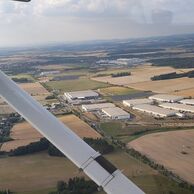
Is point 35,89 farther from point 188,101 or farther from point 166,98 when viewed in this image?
point 188,101

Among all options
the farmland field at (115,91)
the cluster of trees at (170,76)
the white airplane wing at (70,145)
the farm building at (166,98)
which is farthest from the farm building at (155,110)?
the white airplane wing at (70,145)

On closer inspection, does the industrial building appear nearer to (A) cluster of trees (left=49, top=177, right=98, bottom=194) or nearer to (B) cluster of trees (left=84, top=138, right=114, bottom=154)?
(B) cluster of trees (left=84, top=138, right=114, bottom=154)

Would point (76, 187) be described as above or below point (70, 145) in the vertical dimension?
below

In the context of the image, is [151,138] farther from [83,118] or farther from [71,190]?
[71,190]

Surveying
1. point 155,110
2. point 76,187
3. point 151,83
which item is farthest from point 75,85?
point 76,187

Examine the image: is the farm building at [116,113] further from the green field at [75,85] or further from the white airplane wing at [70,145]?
the white airplane wing at [70,145]

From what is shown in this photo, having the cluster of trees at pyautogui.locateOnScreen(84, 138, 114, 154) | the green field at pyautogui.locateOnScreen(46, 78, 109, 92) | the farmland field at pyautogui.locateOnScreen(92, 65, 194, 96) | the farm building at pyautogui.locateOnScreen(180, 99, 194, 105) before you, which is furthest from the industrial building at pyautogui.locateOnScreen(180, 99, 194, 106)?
the cluster of trees at pyautogui.locateOnScreen(84, 138, 114, 154)

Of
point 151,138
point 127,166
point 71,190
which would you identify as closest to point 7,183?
point 71,190

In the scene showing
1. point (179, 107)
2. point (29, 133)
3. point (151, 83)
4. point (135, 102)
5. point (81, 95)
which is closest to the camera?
point (29, 133)
